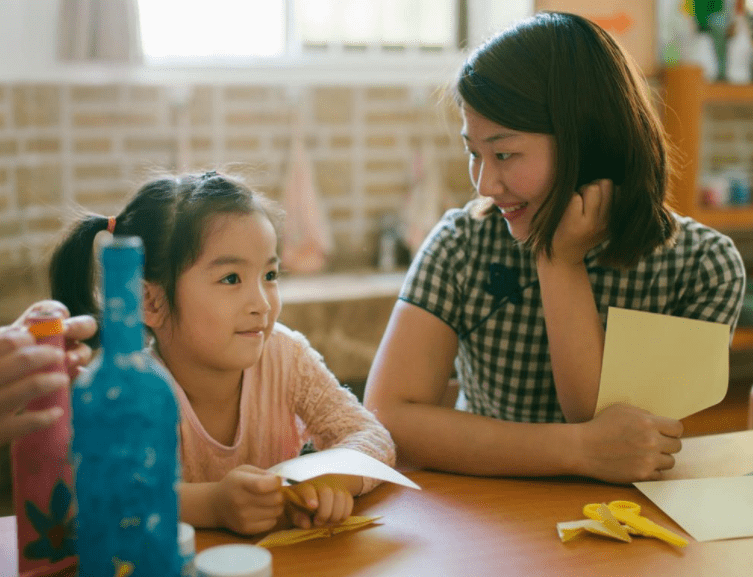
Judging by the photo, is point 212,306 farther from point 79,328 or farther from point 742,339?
point 742,339

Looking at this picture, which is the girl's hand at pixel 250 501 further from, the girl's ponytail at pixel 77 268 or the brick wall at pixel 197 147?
the brick wall at pixel 197 147

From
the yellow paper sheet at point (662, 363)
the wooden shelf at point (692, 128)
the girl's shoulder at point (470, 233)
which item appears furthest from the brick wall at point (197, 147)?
the yellow paper sheet at point (662, 363)

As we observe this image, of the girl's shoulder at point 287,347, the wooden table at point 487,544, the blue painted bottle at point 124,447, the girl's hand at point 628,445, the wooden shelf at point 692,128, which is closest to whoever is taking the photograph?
the blue painted bottle at point 124,447

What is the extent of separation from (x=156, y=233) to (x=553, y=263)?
0.57m

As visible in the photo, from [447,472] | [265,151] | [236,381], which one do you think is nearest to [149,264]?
[236,381]

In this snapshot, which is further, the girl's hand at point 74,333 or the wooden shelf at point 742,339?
the wooden shelf at point 742,339

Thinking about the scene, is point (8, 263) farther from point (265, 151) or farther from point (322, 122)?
point (322, 122)

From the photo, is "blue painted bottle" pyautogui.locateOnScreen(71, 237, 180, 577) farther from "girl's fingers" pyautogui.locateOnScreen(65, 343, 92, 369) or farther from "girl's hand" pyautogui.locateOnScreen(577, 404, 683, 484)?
"girl's hand" pyautogui.locateOnScreen(577, 404, 683, 484)

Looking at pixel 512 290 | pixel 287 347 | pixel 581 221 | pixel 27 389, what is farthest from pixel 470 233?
pixel 27 389

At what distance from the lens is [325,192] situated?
3.08 meters

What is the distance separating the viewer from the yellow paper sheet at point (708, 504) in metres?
0.91

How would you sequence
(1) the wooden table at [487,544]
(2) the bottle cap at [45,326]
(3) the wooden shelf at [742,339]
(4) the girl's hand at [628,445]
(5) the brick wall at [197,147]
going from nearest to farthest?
(2) the bottle cap at [45,326] → (1) the wooden table at [487,544] → (4) the girl's hand at [628,445] → (5) the brick wall at [197,147] → (3) the wooden shelf at [742,339]

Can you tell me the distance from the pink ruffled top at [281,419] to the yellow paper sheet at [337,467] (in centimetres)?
10

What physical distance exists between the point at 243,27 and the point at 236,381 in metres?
2.17
